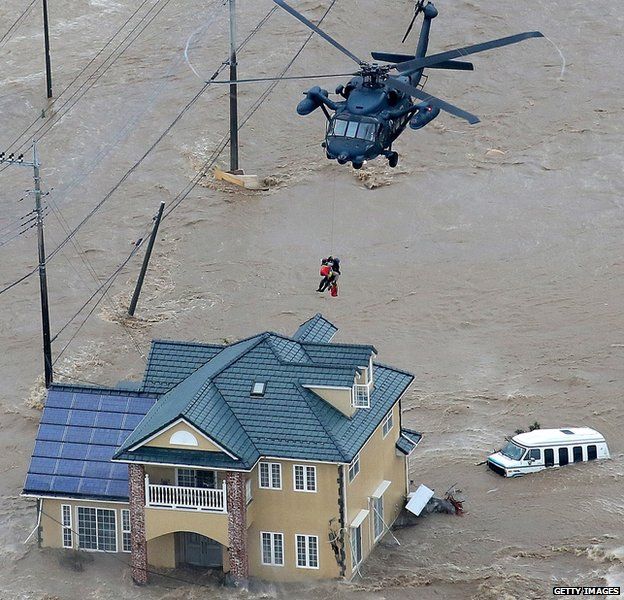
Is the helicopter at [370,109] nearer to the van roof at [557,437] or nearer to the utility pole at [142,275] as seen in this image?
the van roof at [557,437]

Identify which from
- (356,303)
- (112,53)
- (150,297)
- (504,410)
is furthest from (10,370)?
(112,53)

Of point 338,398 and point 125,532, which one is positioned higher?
point 338,398

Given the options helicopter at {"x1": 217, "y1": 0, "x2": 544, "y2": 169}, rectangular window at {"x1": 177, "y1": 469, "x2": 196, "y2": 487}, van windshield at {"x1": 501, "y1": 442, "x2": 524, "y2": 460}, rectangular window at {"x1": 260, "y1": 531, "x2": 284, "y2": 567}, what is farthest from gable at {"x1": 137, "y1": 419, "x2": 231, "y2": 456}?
van windshield at {"x1": 501, "y1": 442, "x2": 524, "y2": 460}

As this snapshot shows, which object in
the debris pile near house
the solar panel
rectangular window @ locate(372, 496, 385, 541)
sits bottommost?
the debris pile near house

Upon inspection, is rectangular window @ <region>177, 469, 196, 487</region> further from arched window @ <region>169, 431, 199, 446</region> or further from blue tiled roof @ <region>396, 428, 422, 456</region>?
blue tiled roof @ <region>396, 428, 422, 456</region>

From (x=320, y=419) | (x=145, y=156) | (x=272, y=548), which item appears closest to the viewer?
(x=320, y=419)

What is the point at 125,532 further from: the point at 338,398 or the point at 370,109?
the point at 370,109

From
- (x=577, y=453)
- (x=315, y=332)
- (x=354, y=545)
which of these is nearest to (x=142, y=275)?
(x=315, y=332)
